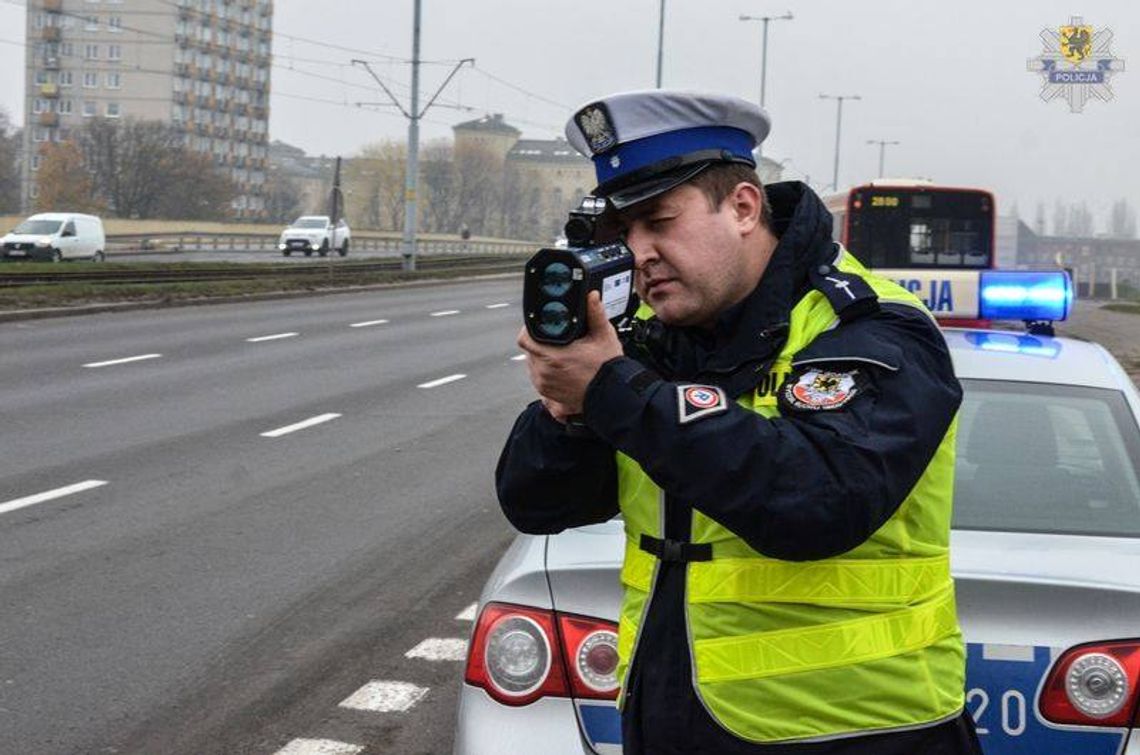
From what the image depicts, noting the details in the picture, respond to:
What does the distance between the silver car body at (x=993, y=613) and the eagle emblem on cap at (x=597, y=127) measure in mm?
1199

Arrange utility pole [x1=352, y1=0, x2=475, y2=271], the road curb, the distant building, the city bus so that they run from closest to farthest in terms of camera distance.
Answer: the road curb < the city bus < utility pole [x1=352, y1=0, x2=475, y2=271] < the distant building

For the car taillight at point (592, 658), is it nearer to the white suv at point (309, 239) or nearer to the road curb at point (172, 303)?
the road curb at point (172, 303)

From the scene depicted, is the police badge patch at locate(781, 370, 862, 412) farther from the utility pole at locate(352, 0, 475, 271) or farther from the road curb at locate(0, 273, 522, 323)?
the utility pole at locate(352, 0, 475, 271)

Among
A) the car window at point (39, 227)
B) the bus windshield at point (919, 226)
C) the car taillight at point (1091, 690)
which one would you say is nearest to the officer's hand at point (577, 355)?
the car taillight at point (1091, 690)

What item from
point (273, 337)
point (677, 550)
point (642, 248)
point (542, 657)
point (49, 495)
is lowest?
point (49, 495)

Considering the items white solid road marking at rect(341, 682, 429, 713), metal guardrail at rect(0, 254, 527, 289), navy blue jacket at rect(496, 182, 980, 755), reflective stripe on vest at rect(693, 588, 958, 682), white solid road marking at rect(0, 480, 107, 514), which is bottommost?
white solid road marking at rect(0, 480, 107, 514)

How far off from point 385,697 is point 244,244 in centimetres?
7745

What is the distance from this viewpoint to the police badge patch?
214 cm

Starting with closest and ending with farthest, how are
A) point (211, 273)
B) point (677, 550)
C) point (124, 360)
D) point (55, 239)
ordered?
point (677, 550) → point (124, 360) → point (211, 273) → point (55, 239)

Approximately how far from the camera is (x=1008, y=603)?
10.3 ft

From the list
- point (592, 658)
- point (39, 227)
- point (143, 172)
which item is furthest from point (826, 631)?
point (143, 172)

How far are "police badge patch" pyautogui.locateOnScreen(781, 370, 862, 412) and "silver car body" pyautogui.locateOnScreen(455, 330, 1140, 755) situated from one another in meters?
1.10

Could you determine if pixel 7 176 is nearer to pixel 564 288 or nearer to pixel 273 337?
pixel 273 337

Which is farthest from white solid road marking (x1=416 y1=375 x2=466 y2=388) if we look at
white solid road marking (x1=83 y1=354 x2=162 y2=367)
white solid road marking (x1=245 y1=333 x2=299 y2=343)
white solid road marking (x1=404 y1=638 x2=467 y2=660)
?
white solid road marking (x1=404 y1=638 x2=467 y2=660)
